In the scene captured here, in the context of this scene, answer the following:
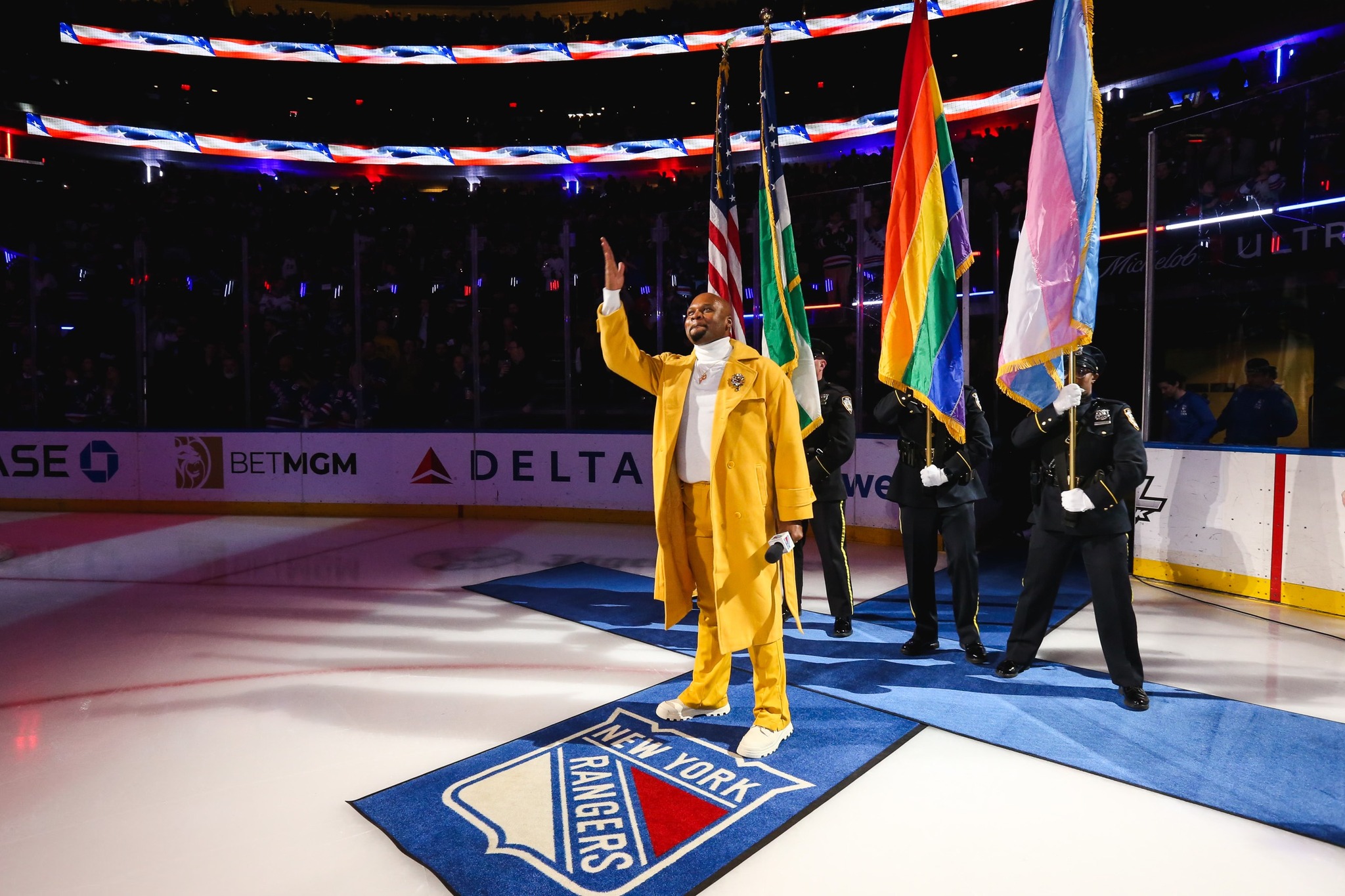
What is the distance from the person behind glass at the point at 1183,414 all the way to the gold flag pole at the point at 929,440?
3901 millimetres

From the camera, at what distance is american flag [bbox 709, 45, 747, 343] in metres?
5.46

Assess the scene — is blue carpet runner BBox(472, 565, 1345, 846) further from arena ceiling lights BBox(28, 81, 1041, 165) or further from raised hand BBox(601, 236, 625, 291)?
arena ceiling lights BBox(28, 81, 1041, 165)

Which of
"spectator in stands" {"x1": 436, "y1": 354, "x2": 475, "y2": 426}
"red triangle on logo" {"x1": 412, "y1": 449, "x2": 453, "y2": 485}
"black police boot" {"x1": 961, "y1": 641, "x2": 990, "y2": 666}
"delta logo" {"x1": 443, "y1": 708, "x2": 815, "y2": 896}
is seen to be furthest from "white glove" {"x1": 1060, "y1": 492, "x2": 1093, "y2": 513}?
"spectator in stands" {"x1": 436, "y1": 354, "x2": 475, "y2": 426}

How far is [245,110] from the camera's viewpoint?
748 inches

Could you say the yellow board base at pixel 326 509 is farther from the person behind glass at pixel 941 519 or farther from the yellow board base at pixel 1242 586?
the yellow board base at pixel 1242 586

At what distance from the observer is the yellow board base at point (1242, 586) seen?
554cm

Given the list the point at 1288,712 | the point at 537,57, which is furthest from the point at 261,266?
the point at 1288,712

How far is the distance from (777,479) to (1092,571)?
1.90 metres

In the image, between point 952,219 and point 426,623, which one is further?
point 426,623

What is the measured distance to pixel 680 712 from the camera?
3656mm

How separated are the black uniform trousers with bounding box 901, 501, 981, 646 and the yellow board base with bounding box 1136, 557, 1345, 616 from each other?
2.93 metres

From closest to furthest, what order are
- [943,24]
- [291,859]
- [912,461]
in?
1. [291,859]
2. [912,461]
3. [943,24]

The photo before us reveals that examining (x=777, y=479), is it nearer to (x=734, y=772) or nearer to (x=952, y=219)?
(x=734, y=772)

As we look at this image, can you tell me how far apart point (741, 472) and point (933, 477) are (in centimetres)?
172
